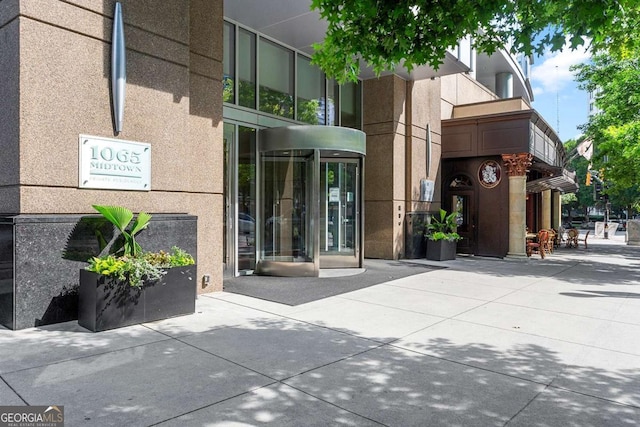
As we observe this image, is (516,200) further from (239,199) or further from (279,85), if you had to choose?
(239,199)

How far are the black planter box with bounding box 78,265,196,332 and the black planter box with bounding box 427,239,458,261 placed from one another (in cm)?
916

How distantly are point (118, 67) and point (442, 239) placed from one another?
10499 mm

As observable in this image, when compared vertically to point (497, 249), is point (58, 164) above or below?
above

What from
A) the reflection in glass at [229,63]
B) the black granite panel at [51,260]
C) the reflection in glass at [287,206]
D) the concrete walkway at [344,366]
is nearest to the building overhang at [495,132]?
the reflection in glass at [287,206]

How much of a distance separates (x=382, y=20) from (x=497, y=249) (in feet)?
38.1

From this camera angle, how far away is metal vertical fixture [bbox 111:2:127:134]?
6180 mm

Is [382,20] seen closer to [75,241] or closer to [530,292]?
[75,241]

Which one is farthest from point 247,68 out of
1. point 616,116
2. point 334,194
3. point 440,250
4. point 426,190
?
point 616,116

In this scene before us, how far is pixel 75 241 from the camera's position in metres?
5.82

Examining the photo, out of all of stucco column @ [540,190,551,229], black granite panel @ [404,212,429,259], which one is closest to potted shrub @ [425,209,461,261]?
black granite panel @ [404,212,429,259]

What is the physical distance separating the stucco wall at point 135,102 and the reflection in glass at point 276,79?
2311mm

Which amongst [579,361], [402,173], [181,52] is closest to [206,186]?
[181,52]

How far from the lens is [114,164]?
6.26 meters

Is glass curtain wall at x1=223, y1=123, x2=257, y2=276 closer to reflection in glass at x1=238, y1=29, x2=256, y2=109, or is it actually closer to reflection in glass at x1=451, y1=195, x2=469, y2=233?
reflection in glass at x1=238, y1=29, x2=256, y2=109
